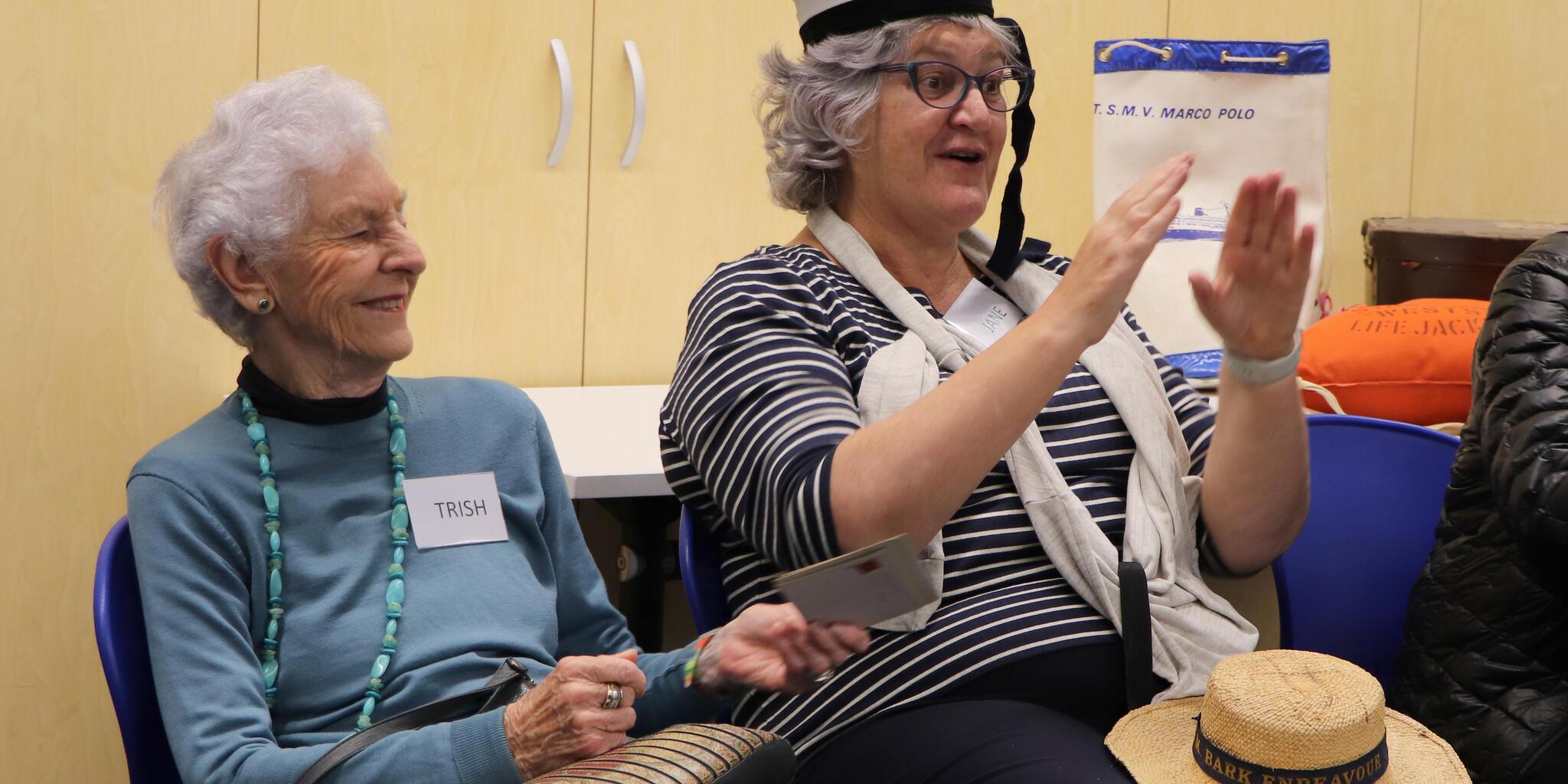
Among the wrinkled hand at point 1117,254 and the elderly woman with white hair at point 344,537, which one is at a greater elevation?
the wrinkled hand at point 1117,254

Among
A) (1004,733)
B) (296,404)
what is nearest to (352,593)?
(296,404)

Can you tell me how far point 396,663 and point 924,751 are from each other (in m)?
0.53

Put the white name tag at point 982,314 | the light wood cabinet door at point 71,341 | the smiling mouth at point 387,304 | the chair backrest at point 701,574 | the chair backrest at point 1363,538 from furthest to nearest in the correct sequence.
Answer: the light wood cabinet door at point 71,341, the chair backrest at point 1363,538, the white name tag at point 982,314, the chair backrest at point 701,574, the smiling mouth at point 387,304

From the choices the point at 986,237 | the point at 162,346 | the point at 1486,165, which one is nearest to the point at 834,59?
the point at 986,237

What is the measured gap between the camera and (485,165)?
9.32 ft

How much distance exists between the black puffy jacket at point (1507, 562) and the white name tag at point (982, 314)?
545 mm

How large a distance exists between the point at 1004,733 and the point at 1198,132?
1621 mm

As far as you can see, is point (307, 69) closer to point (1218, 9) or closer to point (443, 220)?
point (443, 220)

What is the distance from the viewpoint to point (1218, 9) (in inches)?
132

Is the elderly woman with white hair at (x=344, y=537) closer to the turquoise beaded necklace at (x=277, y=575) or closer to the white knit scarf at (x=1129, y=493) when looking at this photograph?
the turquoise beaded necklace at (x=277, y=575)

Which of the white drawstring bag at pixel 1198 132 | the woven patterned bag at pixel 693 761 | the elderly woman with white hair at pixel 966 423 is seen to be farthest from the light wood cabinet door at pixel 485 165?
the woven patterned bag at pixel 693 761

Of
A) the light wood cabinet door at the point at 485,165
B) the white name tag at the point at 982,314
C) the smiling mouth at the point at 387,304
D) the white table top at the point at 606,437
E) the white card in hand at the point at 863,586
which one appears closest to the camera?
the white card in hand at the point at 863,586

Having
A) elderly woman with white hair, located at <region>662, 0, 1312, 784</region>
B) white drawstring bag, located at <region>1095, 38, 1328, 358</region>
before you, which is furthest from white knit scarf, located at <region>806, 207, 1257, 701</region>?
white drawstring bag, located at <region>1095, 38, 1328, 358</region>

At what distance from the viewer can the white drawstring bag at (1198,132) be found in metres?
2.63
